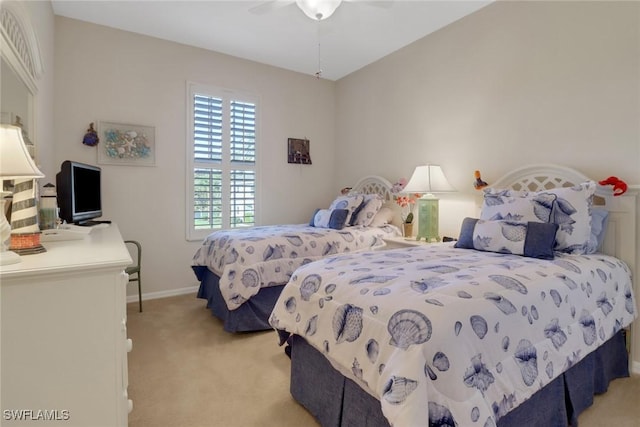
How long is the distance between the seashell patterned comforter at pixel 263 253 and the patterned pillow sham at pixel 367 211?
27 centimetres

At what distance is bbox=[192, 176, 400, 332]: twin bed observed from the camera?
278 centimetres

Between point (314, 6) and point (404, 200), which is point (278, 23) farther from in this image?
point (404, 200)

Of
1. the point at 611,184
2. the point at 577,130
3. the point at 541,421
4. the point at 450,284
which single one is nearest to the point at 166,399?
the point at 450,284

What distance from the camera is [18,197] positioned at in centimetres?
134

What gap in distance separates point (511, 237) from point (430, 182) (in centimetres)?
107

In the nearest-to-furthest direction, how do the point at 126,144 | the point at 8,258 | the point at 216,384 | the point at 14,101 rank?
the point at 8,258, the point at 14,101, the point at 216,384, the point at 126,144

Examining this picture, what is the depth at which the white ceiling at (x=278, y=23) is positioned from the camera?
3.05 m

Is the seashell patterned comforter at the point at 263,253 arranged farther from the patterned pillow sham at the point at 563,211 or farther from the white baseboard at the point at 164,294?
the patterned pillow sham at the point at 563,211

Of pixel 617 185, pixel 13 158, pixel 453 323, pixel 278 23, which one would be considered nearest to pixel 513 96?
pixel 617 185

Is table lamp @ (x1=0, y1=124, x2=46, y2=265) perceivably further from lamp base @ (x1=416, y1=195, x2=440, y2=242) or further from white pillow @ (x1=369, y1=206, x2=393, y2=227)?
white pillow @ (x1=369, y1=206, x2=393, y2=227)

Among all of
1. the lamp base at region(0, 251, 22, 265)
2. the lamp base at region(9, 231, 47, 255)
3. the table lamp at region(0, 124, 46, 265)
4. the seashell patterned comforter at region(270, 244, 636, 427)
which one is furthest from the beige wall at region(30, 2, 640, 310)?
the lamp base at region(0, 251, 22, 265)

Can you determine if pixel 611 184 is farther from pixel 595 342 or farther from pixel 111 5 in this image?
pixel 111 5

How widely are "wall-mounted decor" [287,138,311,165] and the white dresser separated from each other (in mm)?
3515

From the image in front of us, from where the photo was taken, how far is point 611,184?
220 cm
